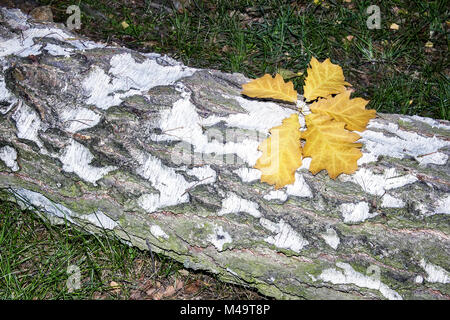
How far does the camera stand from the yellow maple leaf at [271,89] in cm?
193

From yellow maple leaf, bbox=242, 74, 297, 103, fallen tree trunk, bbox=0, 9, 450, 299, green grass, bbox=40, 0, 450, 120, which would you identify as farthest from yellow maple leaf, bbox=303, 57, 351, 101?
green grass, bbox=40, 0, 450, 120

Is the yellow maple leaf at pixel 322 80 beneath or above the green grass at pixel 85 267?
above

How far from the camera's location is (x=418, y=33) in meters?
3.08

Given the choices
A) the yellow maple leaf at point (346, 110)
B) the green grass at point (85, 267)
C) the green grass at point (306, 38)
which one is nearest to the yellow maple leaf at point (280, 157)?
the yellow maple leaf at point (346, 110)

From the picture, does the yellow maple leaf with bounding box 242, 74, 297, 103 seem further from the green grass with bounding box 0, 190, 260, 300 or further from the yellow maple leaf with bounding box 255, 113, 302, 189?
the green grass with bounding box 0, 190, 260, 300

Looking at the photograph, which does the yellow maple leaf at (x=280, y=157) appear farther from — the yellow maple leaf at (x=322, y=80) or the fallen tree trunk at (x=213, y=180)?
the yellow maple leaf at (x=322, y=80)

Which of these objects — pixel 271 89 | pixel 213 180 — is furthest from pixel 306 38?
pixel 213 180

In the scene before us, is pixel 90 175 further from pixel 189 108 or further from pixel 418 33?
pixel 418 33

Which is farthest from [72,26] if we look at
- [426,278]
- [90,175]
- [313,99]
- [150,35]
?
[426,278]

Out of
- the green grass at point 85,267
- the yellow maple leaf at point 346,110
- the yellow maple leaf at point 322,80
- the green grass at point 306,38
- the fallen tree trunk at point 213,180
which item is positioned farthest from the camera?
the green grass at point 306,38

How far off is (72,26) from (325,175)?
8.44ft

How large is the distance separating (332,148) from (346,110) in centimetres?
27

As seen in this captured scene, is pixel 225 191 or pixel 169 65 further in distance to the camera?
pixel 169 65

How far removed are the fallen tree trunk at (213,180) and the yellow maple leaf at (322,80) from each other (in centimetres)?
24
